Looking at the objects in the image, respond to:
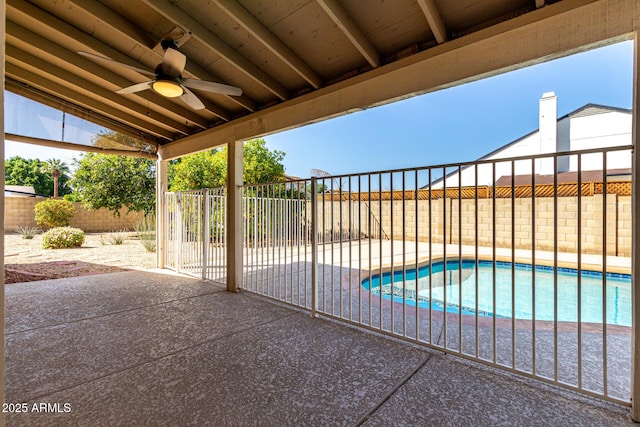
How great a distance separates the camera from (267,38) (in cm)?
261

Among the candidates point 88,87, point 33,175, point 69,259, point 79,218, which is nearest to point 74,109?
point 88,87

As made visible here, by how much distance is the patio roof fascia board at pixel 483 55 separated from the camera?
5.65 ft

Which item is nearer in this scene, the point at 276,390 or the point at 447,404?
the point at 447,404

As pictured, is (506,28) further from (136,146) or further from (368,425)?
(136,146)

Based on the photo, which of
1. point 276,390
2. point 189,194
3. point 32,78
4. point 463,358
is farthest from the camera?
point 189,194

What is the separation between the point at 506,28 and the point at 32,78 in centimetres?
554

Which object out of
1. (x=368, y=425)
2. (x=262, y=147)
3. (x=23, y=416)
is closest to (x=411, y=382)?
(x=368, y=425)

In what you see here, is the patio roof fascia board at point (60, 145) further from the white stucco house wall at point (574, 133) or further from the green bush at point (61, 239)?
the white stucco house wall at point (574, 133)

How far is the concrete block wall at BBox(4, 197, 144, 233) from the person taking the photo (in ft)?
36.1

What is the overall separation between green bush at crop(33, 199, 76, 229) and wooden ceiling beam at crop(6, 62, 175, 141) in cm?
802

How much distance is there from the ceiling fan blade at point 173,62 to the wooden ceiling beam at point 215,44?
23 cm

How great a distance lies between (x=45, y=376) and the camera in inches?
78.5

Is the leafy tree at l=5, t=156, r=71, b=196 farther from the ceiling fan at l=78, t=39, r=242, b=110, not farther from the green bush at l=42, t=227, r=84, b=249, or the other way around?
the ceiling fan at l=78, t=39, r=242, b=110

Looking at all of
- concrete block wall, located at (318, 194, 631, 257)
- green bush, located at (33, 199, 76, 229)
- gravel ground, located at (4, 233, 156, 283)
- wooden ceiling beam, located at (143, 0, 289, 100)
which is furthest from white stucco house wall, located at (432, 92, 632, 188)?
green bush, located at (33, 199, 76, 229)
